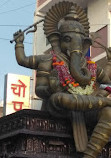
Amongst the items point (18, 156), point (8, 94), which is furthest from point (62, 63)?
point (8, 94)

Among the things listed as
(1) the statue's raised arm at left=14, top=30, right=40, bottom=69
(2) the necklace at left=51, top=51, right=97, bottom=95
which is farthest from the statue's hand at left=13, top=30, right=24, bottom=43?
(2) the necklace at left=51, top=51, right=97, bottom=95

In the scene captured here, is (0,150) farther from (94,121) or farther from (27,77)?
(27,77)

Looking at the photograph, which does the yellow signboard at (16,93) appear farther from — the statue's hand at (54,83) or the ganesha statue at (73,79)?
the statue's hand at (54,83)

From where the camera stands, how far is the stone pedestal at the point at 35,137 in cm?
601

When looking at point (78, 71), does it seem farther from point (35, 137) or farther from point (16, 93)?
point (16, 93)

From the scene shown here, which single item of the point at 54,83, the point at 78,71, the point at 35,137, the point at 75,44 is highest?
the point at 75,44

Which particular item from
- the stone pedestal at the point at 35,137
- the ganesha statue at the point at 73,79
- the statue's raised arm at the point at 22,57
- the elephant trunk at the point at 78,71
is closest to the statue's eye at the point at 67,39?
the ganesha statue at the point at 73,79

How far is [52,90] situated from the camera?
20.4 feet

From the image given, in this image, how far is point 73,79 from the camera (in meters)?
6.34

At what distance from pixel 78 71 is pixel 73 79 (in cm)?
13

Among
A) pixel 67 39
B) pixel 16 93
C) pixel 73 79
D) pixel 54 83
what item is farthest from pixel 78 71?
pixel 16 93

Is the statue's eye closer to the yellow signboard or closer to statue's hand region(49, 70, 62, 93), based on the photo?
statue's hand region(49, 70, 62, 93)

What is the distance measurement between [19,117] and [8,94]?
10.4 metres

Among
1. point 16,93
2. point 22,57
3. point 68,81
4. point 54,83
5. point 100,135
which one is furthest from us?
point 16,93
